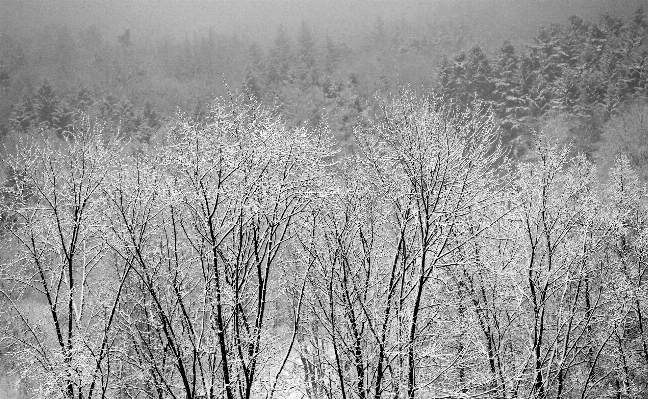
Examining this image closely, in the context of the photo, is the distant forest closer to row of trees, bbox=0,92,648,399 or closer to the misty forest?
row of trees, bbox=0,92,648,399

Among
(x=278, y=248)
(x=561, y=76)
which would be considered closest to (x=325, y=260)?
(x=278, y=248)

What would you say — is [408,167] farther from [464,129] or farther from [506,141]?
[506,141]

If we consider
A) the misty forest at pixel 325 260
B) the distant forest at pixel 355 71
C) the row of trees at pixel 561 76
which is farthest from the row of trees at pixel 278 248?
the row of trees at pixel 561 76

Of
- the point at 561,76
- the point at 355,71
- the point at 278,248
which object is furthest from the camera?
the point at 355,71

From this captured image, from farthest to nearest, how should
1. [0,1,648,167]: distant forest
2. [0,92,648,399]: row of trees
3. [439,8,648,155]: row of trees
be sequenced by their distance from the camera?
[0,1,648,167]: distant forest, [439,8,648,155]: row of trees, [0,92,648,399]: row of trees

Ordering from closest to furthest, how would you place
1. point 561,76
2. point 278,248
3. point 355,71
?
1. point 278,248
2. point 561,76
3. point 355,71

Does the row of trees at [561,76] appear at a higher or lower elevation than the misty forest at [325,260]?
higher

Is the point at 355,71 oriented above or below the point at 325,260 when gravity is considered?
above

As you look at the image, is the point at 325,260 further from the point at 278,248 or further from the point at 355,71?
the point at 355,71

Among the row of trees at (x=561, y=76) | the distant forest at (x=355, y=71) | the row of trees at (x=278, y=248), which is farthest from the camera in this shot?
the distant forest at (x=355, y=71)

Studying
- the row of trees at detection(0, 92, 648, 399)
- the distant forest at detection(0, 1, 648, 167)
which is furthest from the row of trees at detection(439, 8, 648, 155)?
the row of trees at detection(0, 92, 648, 399)

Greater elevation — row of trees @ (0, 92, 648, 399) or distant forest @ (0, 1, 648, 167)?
distant forest @ (0, 1, 648, 167)

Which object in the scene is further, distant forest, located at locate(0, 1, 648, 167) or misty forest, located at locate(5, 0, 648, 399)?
distant forest, located at locate(0, 1, 648, 167)

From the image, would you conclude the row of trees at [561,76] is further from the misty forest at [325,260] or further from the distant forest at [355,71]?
the misty forest at [325,260]
